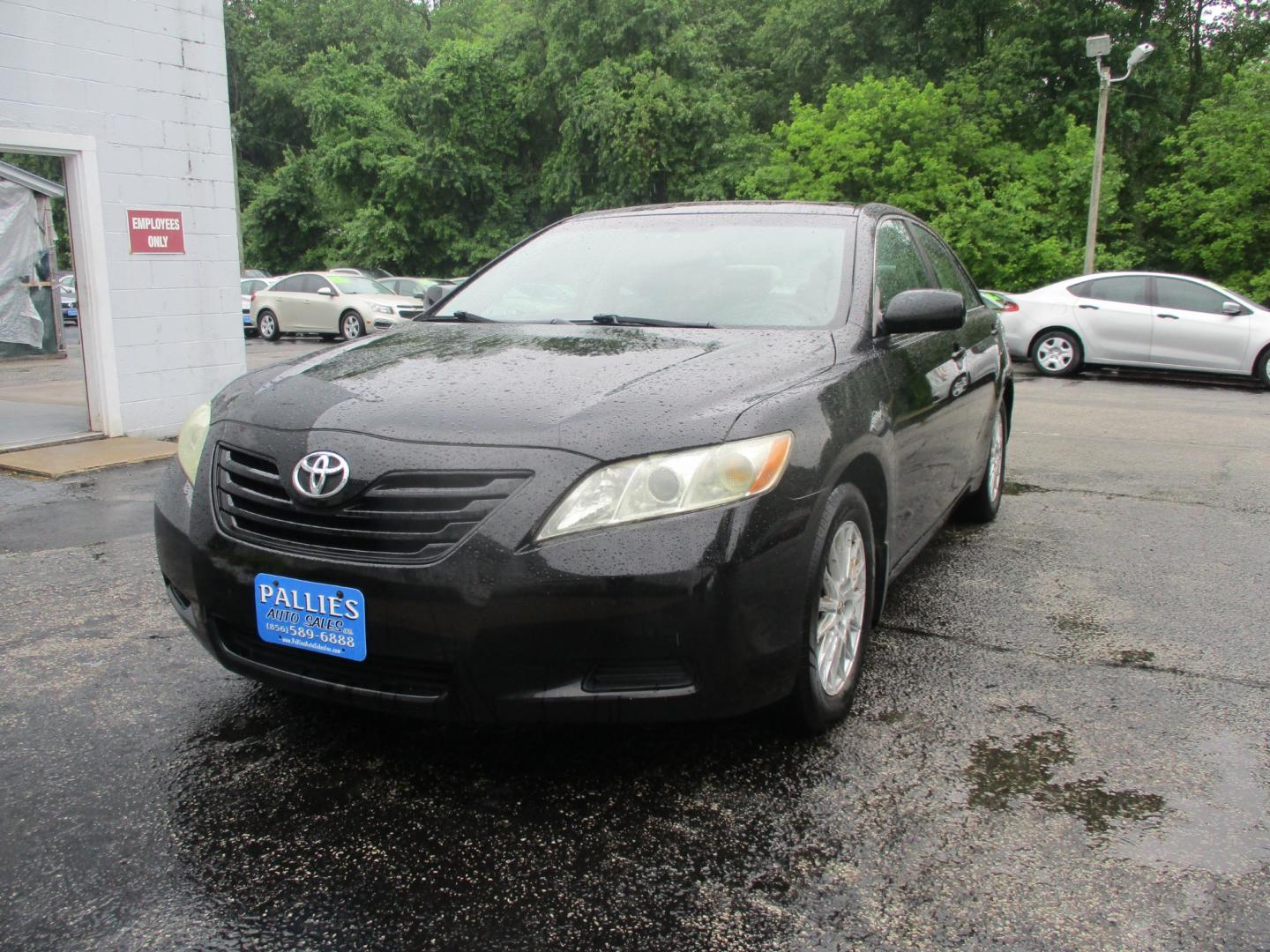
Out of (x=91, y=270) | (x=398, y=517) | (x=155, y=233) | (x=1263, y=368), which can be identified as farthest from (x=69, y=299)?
(x=398, y=517)

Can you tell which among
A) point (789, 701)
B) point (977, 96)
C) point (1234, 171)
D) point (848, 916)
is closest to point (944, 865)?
point (848, 916)

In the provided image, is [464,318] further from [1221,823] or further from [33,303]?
[33,303]

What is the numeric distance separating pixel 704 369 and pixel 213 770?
1697 millimetres

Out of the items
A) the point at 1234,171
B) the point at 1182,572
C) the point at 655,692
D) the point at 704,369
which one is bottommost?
the point at 1182,572

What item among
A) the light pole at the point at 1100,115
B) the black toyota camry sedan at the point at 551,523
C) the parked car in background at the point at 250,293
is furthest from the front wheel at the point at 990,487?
the parked car in background at the point at 250,293

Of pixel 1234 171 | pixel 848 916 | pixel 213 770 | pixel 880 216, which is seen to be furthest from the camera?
pixel 1234 171

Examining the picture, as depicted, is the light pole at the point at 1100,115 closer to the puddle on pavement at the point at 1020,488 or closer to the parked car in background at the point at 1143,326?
the parked car in background at the point at 1143,326

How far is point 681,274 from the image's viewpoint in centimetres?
395

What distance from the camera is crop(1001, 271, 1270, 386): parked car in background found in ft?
45.5

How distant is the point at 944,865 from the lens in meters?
2.44

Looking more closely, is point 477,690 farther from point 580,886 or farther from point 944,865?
point 944,865

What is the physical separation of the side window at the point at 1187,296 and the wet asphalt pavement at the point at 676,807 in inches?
435

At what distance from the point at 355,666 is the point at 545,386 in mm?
864

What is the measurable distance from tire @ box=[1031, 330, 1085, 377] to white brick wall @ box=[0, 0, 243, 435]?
10.5 metres
